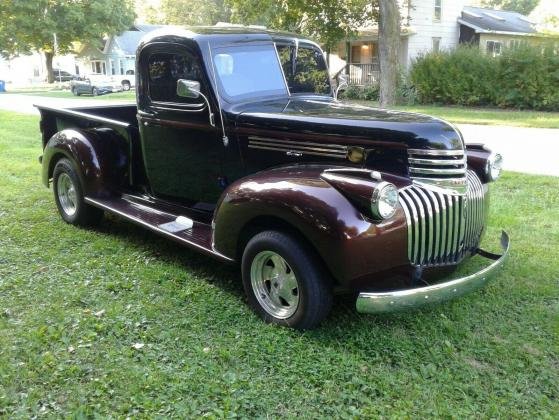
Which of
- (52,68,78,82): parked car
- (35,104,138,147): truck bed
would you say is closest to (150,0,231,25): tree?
(52,68,78,82): parked car

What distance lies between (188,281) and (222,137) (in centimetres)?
116

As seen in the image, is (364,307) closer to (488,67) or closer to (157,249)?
(157,249)

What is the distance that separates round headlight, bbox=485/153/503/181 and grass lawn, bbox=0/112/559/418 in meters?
0.83

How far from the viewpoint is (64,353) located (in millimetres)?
3348

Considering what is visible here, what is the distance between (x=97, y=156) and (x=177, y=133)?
3.60ft

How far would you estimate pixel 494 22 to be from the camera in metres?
30.2

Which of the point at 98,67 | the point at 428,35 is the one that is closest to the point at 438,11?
the point at 428,35

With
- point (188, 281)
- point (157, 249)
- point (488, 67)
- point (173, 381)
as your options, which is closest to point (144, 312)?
point (188, 281)

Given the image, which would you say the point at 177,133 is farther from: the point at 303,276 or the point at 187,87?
the point at 303,276

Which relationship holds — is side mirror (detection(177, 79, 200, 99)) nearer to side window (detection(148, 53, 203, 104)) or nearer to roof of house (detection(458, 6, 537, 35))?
side window (detection(148, 53, 203, 104))

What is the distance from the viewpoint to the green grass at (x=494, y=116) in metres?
15.2

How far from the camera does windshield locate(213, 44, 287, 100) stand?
14.2ft

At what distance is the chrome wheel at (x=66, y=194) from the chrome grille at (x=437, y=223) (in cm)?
369

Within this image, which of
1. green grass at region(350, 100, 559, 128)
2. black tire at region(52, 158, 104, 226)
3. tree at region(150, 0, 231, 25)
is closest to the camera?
black tire at region(52, 158, 104, 226)
